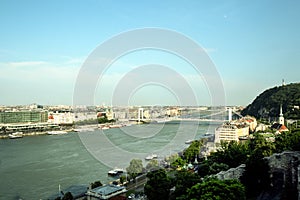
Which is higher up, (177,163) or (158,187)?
(158,187)

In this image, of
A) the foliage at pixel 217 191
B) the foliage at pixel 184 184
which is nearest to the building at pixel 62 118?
the foliage at pixel 184 184

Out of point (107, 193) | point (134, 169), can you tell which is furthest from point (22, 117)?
point (107, 193)

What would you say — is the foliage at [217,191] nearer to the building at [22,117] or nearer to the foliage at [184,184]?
the foliage at [184,184]

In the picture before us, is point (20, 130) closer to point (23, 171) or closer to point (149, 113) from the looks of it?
point (149, 113)

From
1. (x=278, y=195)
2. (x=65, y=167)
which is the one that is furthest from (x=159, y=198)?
(x=65, y=167)

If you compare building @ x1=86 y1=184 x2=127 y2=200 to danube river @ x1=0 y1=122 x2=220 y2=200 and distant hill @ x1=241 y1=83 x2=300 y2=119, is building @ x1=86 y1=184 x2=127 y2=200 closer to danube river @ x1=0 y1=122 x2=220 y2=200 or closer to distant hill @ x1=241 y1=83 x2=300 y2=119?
danube river @ x1=0 y1=122 x2=220 y2=200

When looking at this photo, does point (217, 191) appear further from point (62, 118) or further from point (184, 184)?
point (62, 118)

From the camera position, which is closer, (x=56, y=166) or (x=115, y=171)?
(x=115, y=171)

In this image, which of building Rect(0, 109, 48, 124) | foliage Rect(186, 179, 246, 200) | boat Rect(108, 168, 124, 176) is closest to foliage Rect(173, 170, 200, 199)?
foliage Rect(186, 179, 246, 200)
